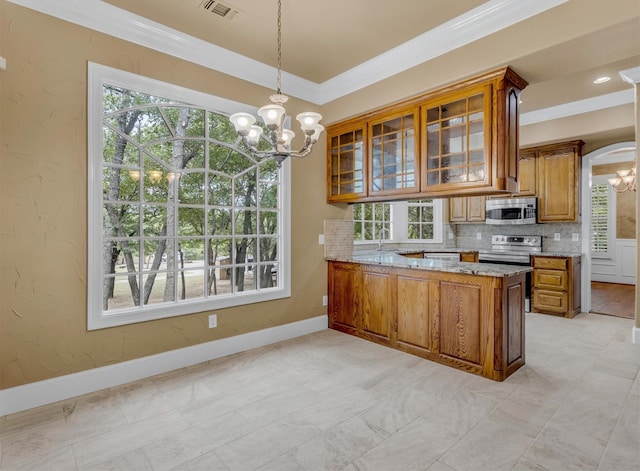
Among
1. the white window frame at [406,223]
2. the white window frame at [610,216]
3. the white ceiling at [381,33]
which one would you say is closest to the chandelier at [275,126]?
the white ceiling at [381,33]

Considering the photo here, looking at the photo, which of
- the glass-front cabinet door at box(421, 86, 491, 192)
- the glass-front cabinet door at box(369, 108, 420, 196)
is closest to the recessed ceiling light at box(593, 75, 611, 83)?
the glass-front cabinet door at box(421, 86, 491, 192)

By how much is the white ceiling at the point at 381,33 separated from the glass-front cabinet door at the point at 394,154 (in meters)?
0.45

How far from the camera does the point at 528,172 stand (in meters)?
5.40

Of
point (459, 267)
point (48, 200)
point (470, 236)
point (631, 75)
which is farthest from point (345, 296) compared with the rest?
point (631, 75)

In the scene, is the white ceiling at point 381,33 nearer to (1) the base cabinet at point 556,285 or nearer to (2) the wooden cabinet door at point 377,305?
(2) the wooden cabinet door at point 377,305

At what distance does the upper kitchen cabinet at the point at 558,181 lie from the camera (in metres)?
5.00

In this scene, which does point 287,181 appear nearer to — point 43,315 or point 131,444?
point 43,315

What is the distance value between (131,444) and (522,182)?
5913 mm

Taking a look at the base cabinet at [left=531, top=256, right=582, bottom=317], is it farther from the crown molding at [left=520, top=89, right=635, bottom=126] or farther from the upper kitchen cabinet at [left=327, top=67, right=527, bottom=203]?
the upper kitchen cabinet at [left=327, top=67, right=527, bottom=203]

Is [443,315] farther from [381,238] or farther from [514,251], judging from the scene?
[514,251]

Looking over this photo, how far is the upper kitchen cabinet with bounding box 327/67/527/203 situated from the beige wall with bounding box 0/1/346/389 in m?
2.27

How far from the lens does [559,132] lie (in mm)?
4840

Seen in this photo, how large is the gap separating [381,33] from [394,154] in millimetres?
1141

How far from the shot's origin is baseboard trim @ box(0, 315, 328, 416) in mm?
2422
